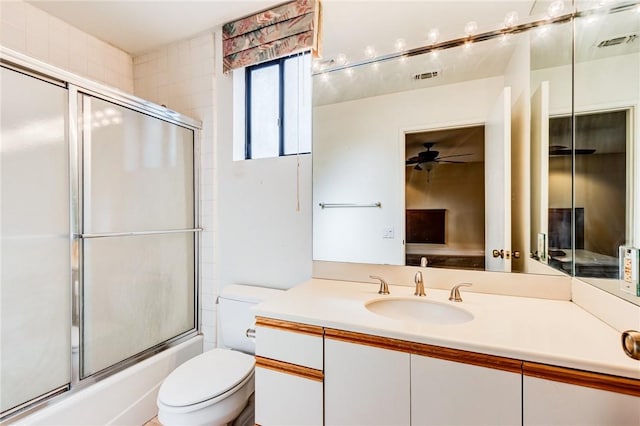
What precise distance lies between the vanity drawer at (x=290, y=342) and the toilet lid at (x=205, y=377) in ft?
1.11

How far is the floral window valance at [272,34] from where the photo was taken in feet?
5.10

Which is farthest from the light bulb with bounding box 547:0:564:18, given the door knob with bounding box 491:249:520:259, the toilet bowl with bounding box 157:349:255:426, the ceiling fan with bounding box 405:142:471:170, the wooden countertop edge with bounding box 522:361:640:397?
the toilet bowl with bounding box 157:349:255:426

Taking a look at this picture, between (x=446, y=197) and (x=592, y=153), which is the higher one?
(x=592, y=153)

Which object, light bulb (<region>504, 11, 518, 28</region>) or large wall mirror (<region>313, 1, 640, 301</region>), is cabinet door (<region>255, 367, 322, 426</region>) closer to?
large wall mirror (<region>313, 1, 640, 301</region>)

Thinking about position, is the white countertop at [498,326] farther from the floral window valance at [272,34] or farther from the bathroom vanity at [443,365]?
the floral window valance at [272,34]

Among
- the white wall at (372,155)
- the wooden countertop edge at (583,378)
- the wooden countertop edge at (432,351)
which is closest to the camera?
Result: the wooden countertop edge at (583,378)

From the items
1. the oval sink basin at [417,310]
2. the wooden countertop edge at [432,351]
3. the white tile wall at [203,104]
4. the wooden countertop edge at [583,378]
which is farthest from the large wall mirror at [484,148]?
the white tile wall at [203,104]

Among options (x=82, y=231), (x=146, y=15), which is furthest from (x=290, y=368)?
(x=146, y=15)

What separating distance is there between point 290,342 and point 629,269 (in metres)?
1.12

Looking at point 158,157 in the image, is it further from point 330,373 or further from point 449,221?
point 449,221

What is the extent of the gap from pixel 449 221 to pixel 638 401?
802mm

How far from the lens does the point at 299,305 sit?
3.78 ft

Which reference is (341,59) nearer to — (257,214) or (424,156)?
(424,156)

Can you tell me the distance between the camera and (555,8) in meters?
1.23
